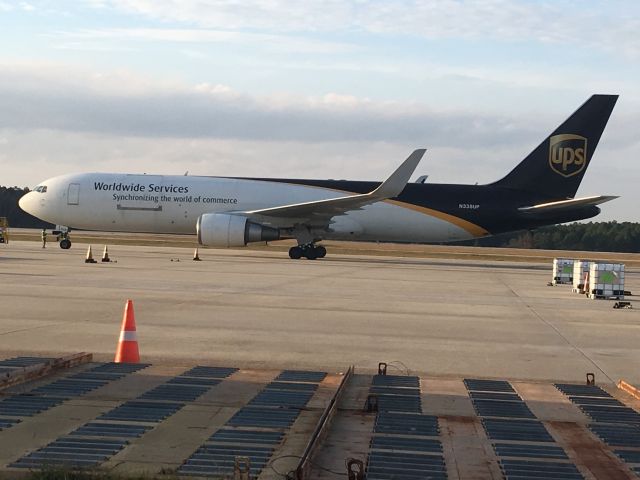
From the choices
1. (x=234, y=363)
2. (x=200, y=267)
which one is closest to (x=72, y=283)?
(x=200, y=267)

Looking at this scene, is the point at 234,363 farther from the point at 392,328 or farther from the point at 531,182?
the point at 531,182

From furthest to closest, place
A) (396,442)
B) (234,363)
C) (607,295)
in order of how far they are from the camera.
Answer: (607,295) < (234,363) < (396,442)

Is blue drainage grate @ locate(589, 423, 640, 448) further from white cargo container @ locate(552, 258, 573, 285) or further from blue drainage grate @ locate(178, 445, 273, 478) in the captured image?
white cargo container @ locate(552, 258, 573, 285)

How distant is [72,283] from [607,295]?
43.6 ft

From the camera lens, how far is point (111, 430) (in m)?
6.41

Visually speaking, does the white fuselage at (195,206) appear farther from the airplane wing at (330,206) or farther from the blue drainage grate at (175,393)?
the blue drainage grate at (175,393)

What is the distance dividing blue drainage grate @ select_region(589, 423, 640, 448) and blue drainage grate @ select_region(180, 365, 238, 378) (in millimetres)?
3823

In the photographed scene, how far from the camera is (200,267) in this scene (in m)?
29.0

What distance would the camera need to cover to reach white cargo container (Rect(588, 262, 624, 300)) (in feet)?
73.6

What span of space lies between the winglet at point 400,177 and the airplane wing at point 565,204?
581 cm

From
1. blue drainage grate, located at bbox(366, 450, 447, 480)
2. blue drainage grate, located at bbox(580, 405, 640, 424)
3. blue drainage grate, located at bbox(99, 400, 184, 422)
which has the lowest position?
blue drainage grate, located at bbox(99, 400, 184, 422)

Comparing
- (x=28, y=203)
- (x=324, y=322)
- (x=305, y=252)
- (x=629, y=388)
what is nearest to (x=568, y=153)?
(x=305, y=252)

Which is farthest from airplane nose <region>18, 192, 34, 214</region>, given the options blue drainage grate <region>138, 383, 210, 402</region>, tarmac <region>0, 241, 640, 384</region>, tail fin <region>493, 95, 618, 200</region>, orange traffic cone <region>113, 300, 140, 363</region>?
blue drainage grate <region>138, 383, 210, 402</region>

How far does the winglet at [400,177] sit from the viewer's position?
34094 mm
